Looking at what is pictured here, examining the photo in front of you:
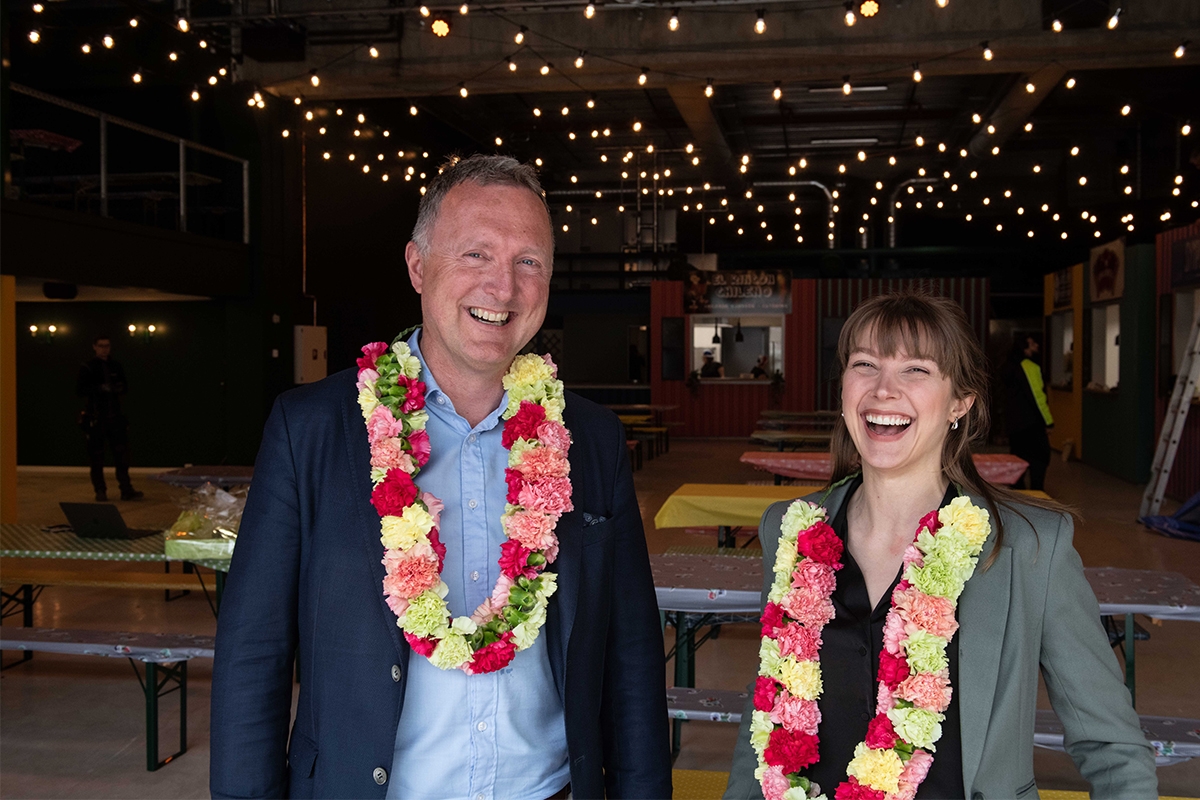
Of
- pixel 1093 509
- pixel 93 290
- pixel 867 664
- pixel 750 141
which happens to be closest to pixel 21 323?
pixel 93 290

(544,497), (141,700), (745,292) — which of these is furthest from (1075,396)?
(544,497)

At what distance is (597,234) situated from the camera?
74.8 ft

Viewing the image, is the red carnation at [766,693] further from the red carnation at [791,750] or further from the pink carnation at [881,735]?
the pink carnation at [881,735]

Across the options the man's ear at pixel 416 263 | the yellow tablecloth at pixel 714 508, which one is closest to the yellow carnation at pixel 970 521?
the man's ear at pixel 416 263

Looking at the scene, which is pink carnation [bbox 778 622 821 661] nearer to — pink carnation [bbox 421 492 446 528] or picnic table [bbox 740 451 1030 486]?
pink carnation [bbox 421 492 446 528]

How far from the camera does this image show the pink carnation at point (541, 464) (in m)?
1.84

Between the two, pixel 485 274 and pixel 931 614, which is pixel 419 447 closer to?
pixel 485 274

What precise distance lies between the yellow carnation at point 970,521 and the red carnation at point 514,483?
2.55 feet

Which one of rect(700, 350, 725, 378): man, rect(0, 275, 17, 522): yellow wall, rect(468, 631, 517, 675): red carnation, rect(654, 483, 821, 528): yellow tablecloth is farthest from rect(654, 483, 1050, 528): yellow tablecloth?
rect(700, 350, 725, 378): man

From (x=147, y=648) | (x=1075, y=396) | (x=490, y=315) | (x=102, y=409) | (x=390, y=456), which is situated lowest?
(x=147, y=648)

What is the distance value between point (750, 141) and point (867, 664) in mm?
16375

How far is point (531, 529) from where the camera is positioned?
179cm

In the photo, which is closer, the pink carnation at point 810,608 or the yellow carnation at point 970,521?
the yellow carnation at point 970,521

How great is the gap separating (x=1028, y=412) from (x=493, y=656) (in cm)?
902
